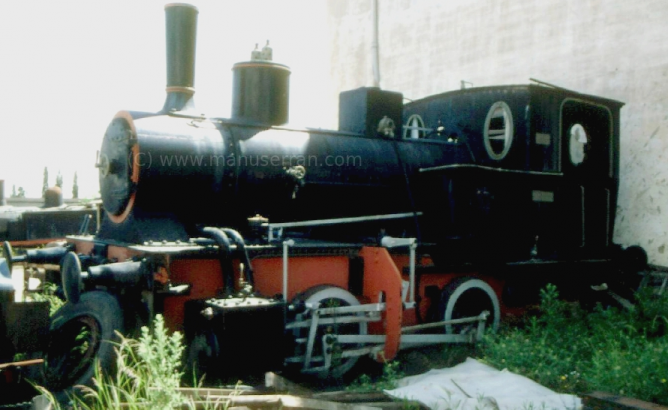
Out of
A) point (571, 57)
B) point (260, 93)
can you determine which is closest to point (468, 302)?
point (260, 93)

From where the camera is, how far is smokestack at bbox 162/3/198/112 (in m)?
5.32

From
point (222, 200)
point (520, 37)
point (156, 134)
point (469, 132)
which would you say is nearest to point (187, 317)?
point (222, 200)

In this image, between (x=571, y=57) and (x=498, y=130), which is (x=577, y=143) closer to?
(x=498, y=130)

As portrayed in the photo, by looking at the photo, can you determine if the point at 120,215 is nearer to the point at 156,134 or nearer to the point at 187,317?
the point at 156,134

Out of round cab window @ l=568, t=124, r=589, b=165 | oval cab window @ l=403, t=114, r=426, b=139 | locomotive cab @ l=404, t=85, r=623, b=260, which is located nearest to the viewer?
locomotive cab @ l=404, t=85, r=623, b=260

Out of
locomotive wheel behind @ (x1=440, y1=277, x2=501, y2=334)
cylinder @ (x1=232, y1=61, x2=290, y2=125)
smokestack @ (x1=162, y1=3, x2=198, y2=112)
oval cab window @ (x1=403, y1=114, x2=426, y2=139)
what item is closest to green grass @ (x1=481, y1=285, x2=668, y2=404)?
locomotive wheel behind @ (x1=440, y1=277, x2=501, y2=334)

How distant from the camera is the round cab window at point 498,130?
6273mm

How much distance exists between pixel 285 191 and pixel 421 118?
259 cm

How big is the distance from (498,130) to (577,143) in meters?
Answer: 0.86

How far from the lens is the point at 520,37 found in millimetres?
9664

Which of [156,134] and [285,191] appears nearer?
[156,134]

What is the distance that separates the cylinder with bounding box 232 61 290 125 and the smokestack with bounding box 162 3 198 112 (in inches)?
16.5

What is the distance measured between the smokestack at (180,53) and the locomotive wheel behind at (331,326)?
1.91m

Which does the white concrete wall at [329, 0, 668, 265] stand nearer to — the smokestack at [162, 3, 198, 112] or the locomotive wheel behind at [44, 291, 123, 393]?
the smokestack at [162, 3, 198, 112]
